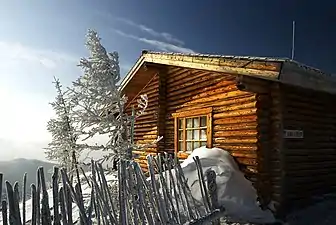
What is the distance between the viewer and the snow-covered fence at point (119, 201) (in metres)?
2.72

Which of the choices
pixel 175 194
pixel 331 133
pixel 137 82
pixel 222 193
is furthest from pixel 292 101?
pixel 137 82

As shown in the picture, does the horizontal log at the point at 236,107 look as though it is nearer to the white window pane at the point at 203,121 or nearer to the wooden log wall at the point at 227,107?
the wooden log wall at the point at 227,107

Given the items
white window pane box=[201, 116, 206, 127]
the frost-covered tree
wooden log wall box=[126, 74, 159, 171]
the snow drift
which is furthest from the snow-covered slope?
the frost-covered tree

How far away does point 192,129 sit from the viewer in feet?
35.6

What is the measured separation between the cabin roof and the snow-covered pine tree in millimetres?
2606

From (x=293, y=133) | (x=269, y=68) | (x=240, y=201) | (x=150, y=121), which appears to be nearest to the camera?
(x=269, y=68)

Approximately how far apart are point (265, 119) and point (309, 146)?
203 centimetres

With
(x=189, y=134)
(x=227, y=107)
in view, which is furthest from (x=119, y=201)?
(x=189, y=134)

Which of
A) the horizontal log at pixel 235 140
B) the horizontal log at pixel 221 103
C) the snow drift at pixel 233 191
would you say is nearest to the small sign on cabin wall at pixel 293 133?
the horizontal log at pixel 235 140

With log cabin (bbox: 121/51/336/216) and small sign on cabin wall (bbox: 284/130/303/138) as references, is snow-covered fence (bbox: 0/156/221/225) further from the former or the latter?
small sign on cabin wall (bbox: 284/130/303/138)

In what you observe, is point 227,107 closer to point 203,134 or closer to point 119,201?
point 203,134

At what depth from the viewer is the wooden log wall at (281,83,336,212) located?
880 centimetres

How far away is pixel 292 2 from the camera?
1905 centimetres

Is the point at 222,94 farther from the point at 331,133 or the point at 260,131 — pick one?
the point at 331,133
